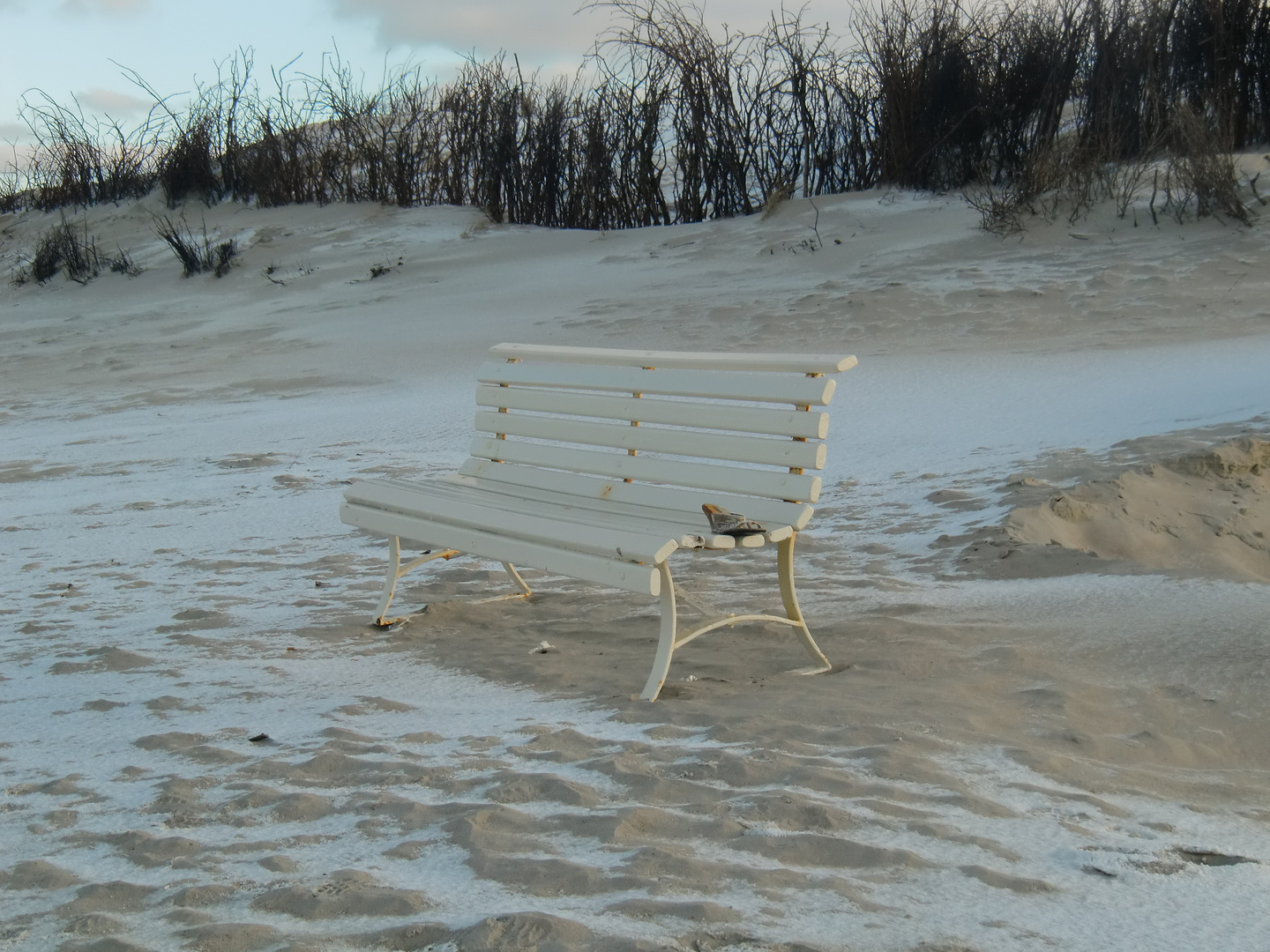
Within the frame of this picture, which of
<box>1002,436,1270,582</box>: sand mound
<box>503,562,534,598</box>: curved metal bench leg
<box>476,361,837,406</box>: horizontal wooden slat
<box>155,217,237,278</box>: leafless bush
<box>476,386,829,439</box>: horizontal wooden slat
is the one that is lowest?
<box>503,562,534,598</box>: curved metal bench leg

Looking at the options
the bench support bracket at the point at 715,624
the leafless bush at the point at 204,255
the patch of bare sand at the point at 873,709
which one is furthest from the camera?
the leafless bush at the point at 204,255

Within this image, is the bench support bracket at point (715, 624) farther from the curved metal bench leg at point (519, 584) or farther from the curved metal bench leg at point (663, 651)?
the curved metal bench leg at point (519, 584)

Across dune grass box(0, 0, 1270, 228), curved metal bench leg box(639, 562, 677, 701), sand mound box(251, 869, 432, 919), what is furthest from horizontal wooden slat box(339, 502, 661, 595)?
dune grass box(0, 0, 1270, 228)

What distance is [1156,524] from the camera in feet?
14.0

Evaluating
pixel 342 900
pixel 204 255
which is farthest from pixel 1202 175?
pixel 204 255

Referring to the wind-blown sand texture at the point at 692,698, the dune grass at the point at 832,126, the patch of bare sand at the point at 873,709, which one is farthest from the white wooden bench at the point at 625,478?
the dune grass at the point at 832,126

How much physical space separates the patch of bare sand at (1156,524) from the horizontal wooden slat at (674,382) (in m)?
1.08

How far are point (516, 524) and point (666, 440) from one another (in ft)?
1.91

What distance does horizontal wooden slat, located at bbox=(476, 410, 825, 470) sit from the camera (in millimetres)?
3232

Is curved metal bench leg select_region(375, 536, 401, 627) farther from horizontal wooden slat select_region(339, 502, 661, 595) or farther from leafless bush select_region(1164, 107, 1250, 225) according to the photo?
leafless bush select_region(1164, 107, 1250, 225)

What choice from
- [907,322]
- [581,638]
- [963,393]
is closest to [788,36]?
[907,322]

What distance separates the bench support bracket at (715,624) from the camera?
298 cm

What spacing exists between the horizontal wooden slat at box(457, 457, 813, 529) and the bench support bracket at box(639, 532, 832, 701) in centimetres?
7

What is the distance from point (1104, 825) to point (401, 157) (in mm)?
14311
